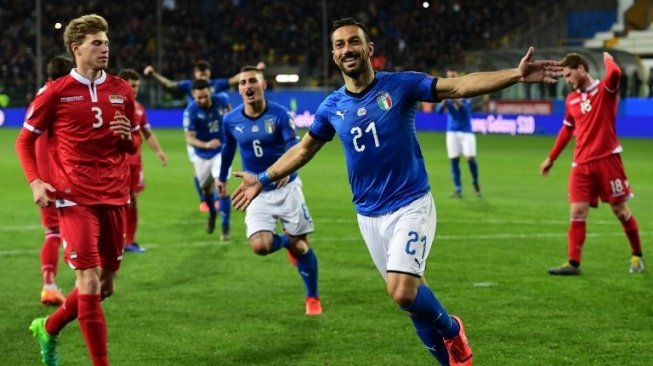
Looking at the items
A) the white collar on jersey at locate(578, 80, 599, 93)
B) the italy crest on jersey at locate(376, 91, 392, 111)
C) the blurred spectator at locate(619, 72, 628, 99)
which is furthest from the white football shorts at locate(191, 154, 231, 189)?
the blurred spectator at locate(619, 72, 628, 99)

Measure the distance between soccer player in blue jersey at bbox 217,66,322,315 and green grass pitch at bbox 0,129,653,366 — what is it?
1.66ft

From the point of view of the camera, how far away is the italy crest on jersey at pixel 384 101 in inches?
267

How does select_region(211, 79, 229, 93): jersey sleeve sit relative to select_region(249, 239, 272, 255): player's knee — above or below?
above

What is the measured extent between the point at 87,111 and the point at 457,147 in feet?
46.1

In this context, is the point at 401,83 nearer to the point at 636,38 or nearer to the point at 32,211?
the point at 32,211

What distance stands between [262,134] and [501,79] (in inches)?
186

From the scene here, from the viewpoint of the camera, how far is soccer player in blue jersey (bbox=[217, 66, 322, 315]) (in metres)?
9.80

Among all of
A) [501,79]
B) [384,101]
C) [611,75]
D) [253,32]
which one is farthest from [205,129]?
[253,32]

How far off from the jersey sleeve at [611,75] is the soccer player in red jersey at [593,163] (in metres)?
0.07

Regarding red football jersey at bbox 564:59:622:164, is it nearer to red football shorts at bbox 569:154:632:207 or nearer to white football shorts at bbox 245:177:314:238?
red football shorts at bbox 569:154:632:207

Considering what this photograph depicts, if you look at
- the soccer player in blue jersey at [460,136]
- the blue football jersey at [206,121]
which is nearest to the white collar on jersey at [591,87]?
the blue football jersey at [206,121]

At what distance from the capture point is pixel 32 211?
1836 centimetres

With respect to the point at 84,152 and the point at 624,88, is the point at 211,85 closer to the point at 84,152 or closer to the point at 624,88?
the point at 84,152

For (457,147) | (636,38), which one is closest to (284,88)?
(636,38)
